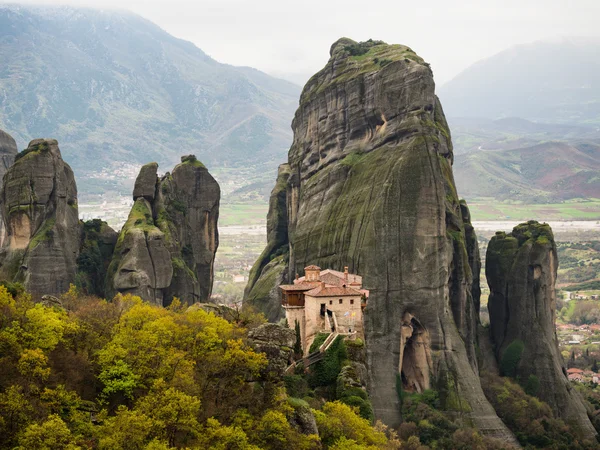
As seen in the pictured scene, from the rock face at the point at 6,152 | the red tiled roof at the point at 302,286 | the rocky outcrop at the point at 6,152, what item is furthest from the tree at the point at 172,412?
the rocky outcrop at the point at 6,152

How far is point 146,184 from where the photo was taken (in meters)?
111

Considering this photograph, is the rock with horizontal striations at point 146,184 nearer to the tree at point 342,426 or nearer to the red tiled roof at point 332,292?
the red tiled roof at point 332,292

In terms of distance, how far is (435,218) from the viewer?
10038cm

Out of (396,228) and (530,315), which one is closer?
(396,228)

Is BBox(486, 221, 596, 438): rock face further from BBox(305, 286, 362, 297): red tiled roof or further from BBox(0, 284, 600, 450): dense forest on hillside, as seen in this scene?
BBox(0, 284, 600, 450): dense forest on hillside

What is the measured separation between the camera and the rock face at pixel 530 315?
4257 inches

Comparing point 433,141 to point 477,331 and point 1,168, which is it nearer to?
point 477,331

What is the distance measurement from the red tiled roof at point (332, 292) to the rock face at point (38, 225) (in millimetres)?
39056

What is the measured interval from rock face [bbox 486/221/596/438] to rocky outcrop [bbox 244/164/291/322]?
30.4 m

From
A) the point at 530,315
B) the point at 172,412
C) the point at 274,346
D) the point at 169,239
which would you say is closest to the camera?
the point at 172,412

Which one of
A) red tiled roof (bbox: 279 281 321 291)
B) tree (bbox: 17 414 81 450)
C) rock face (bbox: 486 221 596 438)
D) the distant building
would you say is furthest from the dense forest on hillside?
rock face (bbox: 486 221 596 438)

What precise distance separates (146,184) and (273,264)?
32.0m

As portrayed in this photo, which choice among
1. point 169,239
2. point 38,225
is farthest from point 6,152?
point 169,239

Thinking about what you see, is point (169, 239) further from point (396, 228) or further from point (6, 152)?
point (6, 152)
